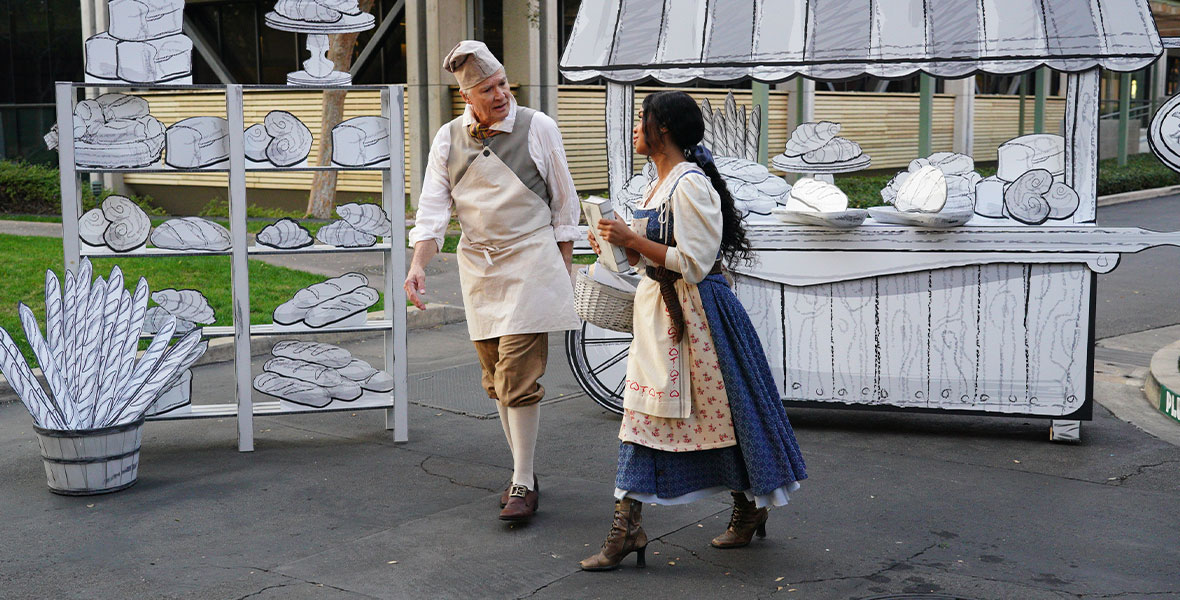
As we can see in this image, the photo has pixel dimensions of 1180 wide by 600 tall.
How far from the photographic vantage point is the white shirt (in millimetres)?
4867

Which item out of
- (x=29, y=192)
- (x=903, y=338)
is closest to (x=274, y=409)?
(x=903, y=338)

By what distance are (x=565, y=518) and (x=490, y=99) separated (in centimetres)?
175

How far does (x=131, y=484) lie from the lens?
17.6ft

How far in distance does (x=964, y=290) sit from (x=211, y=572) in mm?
3831

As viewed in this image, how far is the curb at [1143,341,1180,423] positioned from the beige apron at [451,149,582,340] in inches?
151

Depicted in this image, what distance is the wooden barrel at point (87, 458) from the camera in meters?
5.16

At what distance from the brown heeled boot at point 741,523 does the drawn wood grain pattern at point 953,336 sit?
78.3 inches

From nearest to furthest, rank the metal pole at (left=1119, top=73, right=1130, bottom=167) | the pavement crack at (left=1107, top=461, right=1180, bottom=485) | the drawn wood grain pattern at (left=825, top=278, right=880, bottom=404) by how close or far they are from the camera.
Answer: the pavement crack at (left=1107, top=461, right=1180, bottom=485) < the drawn wood grain pattern at (left=825, top=278, right=880, bottom=404) < the metal pole at (left=1119, top=73, right=1130, bottom=167)

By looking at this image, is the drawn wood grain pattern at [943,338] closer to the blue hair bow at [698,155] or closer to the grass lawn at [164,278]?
the blue hair bow at [698,155]

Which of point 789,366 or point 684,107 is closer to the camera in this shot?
point 684,107

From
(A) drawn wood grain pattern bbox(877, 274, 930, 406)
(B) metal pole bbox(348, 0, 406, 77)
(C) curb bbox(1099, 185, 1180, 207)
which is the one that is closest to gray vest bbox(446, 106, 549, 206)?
(A) drawn wood grain pattern bbox(877, 274, 930, 406)

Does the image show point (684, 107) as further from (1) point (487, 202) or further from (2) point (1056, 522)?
(2) point (1056, 522)

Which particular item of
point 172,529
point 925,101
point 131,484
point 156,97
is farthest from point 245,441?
point 156,97

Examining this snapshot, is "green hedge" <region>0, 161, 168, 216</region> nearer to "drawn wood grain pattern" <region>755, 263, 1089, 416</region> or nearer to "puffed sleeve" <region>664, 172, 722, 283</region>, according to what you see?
"drawn wood grain pattern" <region>755, 263, 1089, 416</region>
